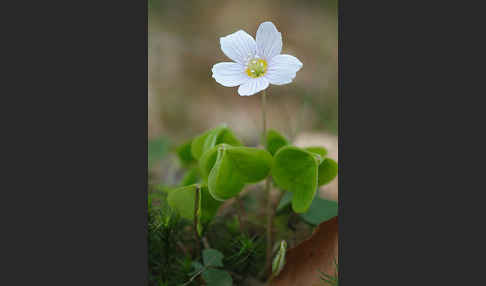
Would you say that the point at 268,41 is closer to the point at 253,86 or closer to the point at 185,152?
the point at 253,86

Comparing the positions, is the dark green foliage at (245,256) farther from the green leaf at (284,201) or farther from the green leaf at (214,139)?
the green leaf at (214,139)

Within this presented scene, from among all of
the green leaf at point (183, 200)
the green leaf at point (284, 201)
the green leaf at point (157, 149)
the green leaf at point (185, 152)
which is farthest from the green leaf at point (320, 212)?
the green leaf at point (157, 149)

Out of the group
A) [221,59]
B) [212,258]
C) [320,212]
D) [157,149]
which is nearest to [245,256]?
[212,258]

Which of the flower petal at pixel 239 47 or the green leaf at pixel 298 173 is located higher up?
the flower petal at pixel 239 47

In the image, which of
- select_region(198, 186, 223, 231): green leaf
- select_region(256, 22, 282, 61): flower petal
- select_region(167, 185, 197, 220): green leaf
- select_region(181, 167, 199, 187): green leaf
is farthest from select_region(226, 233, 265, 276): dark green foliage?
select_region(256, 22, 282, 61): flower petal

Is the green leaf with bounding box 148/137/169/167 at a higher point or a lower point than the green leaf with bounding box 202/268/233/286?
higher

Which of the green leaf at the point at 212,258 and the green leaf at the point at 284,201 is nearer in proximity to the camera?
the green leaf at the point at 212,258

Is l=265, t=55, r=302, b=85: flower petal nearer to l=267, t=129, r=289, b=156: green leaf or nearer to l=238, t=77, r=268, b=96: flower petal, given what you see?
l=238, t=77, r=268, b=96: flower petal
